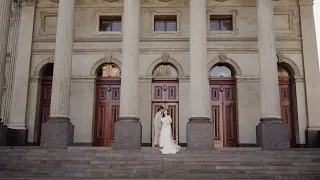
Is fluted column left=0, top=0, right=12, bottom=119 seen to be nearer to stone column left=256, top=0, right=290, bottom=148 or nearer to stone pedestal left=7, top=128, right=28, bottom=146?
stone pedestal left=7, top=128, right=28, bottom=146

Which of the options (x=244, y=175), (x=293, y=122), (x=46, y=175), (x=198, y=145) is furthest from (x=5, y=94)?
(x=293, y=122)

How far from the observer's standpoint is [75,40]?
885 inches

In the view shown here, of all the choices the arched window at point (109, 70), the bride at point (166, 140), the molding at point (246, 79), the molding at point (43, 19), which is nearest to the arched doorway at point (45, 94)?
the molding at point (43, 19)

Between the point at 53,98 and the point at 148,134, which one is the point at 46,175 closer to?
the point at 53,98

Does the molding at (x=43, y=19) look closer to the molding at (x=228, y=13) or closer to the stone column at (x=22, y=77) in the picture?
the stone column at (x=22, y=77)

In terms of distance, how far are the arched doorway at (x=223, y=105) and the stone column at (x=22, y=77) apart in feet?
34.1

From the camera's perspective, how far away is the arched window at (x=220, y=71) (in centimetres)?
2238

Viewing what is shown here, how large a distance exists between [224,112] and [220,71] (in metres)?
2.37

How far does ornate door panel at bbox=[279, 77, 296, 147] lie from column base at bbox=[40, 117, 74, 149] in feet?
39.1

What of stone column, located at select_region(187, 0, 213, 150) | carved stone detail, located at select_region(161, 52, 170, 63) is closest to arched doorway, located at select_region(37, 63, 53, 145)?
carved stone detail, located at select_region(161, 52, 170, 63)

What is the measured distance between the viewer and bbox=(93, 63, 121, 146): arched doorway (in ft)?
71.8

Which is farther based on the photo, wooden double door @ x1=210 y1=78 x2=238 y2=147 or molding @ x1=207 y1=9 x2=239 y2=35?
molding @ x1=207 y1=9 x2=239 y2=35

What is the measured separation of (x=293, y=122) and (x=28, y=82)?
1490 cm

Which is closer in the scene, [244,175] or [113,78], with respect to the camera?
[244,175]
